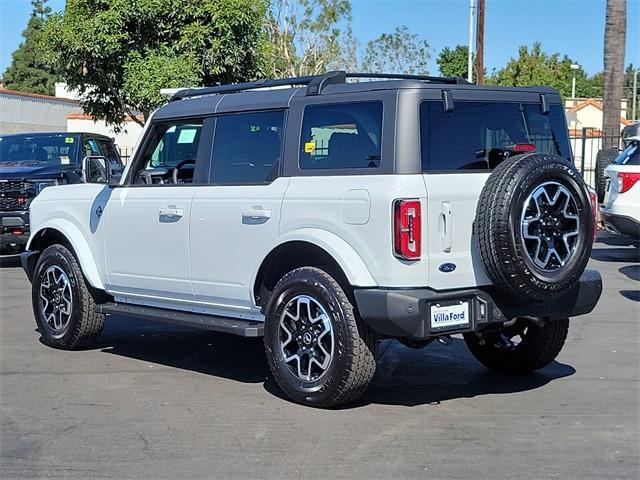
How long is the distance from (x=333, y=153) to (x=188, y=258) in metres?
1.51

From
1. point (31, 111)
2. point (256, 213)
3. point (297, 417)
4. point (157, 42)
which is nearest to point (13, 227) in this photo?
point (256, 213)

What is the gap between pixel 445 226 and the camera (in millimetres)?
5746

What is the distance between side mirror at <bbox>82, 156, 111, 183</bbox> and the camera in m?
7.81

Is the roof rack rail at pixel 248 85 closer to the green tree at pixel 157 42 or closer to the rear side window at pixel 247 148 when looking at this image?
the rear side window at pixel 247 148

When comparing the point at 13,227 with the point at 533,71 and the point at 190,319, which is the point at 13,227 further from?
the point at 533,71

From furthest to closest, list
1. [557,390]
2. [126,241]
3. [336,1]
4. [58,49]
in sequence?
[336,1] < [58,49] < [126,241] < [557,390]

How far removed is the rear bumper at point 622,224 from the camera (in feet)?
41.6

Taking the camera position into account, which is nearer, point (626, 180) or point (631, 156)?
point (626, 180)

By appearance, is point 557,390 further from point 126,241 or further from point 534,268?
point 126,241

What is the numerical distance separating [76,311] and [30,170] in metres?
6.91

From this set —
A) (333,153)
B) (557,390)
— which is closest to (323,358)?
(333,153)

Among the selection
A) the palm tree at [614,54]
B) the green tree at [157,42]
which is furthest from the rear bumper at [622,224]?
the green tree at [157,42]

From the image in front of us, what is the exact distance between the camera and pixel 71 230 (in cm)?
804

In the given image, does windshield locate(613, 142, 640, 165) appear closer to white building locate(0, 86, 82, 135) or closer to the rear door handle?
the rear door handle
